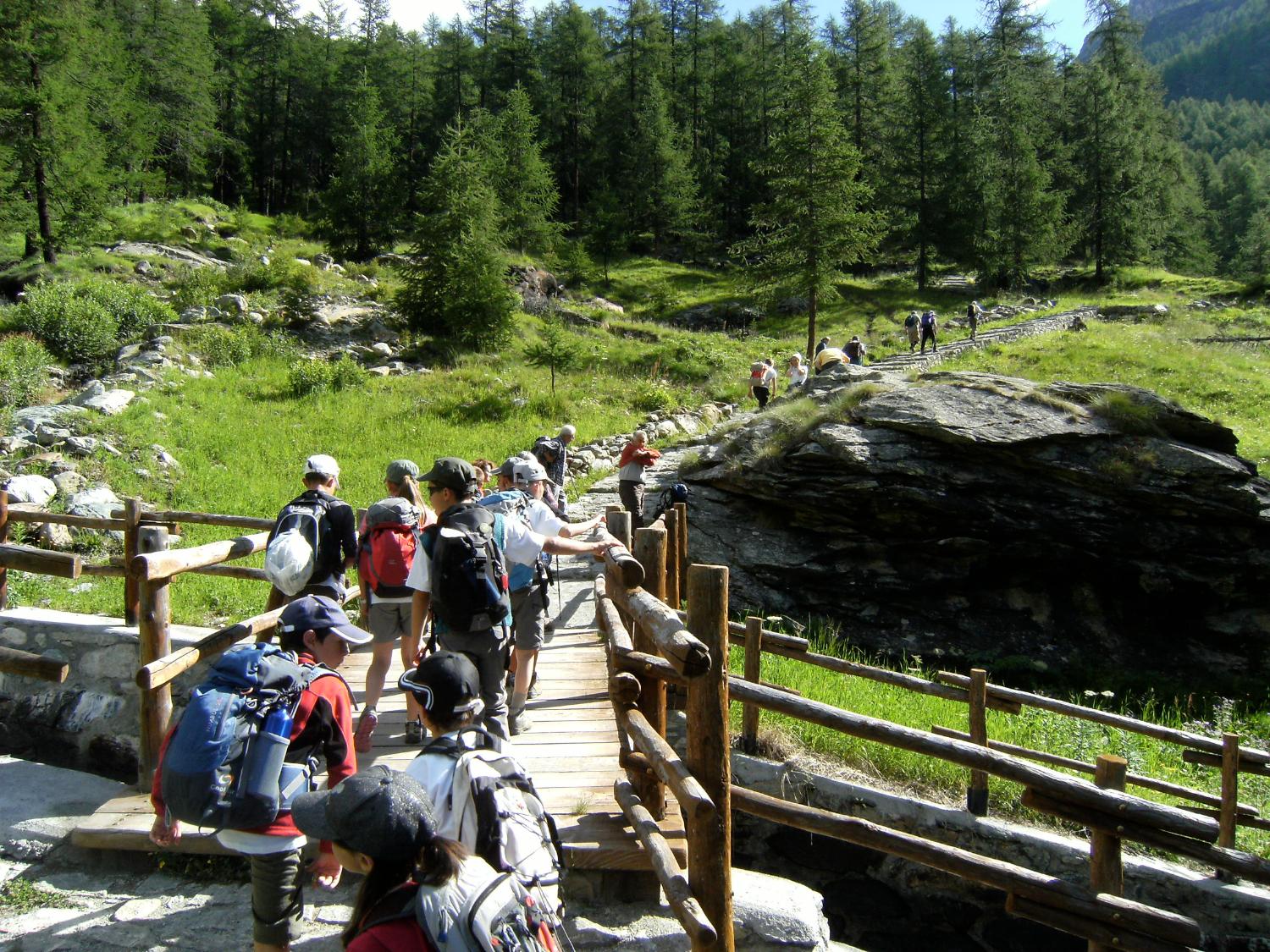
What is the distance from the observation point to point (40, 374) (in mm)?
18250

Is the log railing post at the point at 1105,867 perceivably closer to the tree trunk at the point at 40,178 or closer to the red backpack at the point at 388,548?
the red backpack at the point at 388,548

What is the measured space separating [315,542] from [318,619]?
1.45 meters

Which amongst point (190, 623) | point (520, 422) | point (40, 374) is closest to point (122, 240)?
point (40, 374)

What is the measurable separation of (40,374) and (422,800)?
2096 centimetres

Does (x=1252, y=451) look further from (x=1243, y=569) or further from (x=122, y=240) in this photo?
(x=122, y=240)

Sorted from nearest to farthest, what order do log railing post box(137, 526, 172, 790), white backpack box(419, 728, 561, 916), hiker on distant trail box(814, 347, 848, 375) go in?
white backpack box(419, 728, 561, 916) → log railing post box(137, 526, 172, 790) → hiker on distant trail box(814, 347, 848, 375)

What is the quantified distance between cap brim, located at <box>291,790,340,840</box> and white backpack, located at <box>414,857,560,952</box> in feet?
1.18

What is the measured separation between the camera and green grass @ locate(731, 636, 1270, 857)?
7.84 m

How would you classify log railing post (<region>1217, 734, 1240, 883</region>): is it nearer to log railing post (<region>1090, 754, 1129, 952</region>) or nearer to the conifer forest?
log railing post (<region>1090, 754, 1129, 952</region>)

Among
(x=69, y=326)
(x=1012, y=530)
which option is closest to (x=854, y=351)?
(x=1012, y=530)

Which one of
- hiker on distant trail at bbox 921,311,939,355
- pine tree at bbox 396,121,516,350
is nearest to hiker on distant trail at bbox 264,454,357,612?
pine tree at bbox 396,121,516,350

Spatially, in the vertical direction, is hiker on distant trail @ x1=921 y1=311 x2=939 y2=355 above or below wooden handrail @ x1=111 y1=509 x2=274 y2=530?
above

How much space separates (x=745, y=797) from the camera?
4512 mm

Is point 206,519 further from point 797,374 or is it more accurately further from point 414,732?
point 797,374
